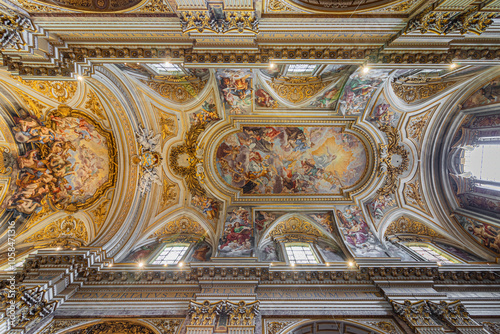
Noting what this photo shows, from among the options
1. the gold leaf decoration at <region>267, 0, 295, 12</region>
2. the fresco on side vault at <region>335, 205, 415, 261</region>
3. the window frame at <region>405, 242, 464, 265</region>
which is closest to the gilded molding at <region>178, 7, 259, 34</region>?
the gold leaf decoration at <region>267, 0, 295, 12</region>

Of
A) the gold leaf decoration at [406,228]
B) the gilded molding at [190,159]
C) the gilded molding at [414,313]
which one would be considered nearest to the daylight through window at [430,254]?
the gold leaf decoration at [406,228]

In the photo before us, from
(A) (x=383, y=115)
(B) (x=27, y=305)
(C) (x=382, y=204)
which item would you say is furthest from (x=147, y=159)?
(C) (x=382, y=204)

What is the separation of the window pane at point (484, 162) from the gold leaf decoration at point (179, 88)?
1391 centimetres

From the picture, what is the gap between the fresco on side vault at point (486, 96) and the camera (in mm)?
8086

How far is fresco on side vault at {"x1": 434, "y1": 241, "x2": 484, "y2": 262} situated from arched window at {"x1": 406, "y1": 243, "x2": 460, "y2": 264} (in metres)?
0.35

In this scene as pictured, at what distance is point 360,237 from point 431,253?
131 inches

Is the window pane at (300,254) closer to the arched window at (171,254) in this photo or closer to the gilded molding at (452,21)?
the arched window at (171,254)

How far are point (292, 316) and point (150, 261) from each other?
6.66 m

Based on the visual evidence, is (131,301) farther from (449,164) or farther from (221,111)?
(449,164)

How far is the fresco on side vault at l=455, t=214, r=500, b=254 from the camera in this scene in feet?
27.1

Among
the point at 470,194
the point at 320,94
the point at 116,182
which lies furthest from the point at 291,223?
the point at 116,182

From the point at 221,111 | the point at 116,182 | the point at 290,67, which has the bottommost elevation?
the point at 116,182

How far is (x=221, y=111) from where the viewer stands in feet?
33.2

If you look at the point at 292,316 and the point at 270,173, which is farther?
the point at 270,173
